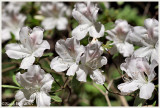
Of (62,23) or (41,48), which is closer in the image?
(41,48)

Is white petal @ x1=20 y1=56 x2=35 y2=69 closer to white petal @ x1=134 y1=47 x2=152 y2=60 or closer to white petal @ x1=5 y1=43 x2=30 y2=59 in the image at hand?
white petal @ x1=5 y1=43 x2=30 y2=59

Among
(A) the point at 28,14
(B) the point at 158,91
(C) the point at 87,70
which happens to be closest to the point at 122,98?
(B) the point at 158,91

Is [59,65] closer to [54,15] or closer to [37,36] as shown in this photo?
[37,36]

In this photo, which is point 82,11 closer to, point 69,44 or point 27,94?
point 69,44

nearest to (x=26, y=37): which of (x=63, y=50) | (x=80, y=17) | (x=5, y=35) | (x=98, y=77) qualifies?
(x=63, y=50)

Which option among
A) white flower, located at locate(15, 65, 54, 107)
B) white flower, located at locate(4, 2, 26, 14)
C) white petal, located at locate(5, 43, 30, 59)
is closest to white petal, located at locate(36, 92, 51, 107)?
white flower, located at locate(15, 65, 54, 107)
